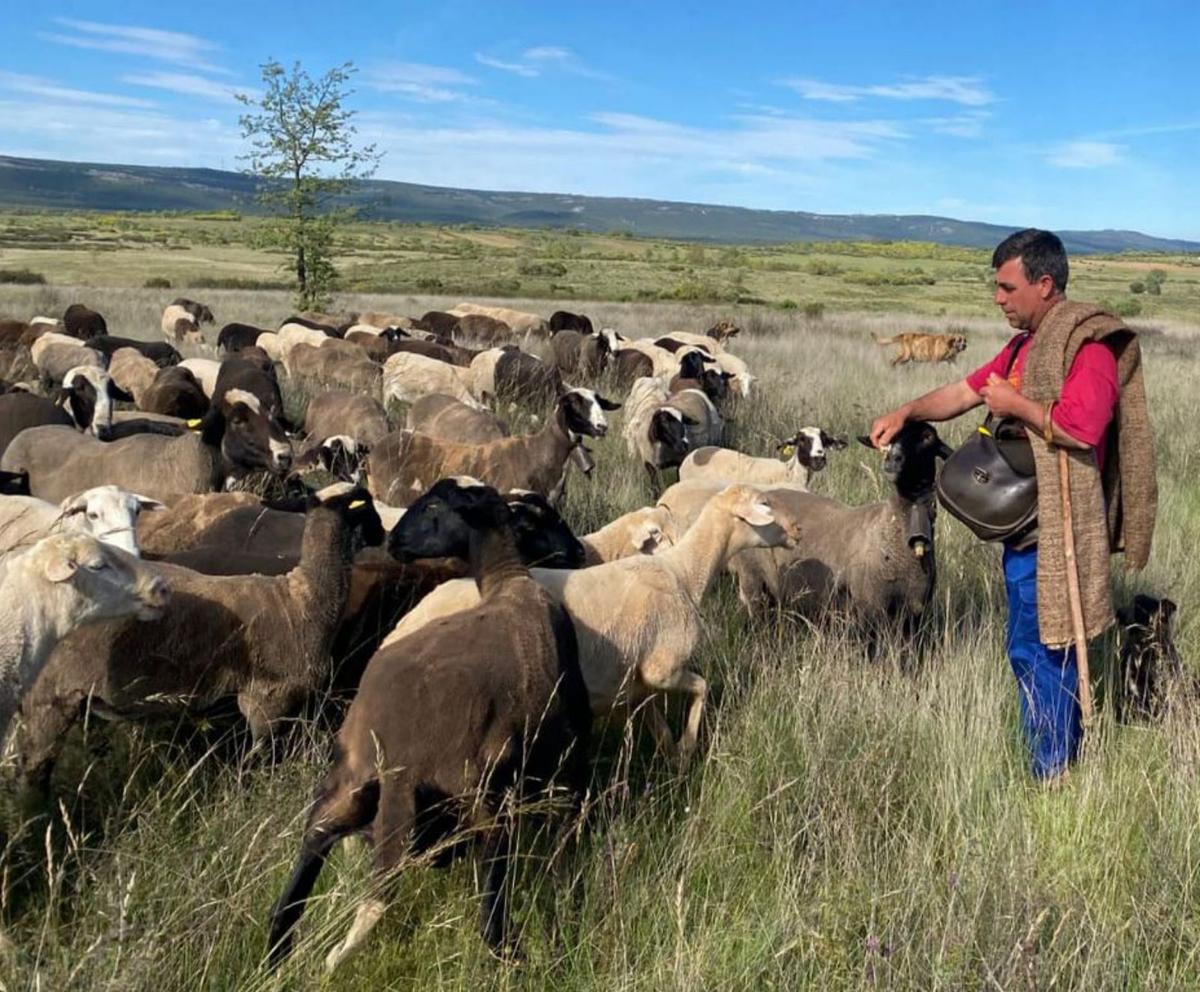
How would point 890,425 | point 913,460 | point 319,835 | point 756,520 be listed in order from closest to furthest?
point 319,835 → point 890,425 → point 756,520 → point 913,460


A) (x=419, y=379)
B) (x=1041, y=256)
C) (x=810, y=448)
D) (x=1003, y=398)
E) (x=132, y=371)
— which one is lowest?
(x=132, y=371)

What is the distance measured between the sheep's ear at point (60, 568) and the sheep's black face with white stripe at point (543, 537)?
8.17 feet

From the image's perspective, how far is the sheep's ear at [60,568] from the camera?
4125 mm

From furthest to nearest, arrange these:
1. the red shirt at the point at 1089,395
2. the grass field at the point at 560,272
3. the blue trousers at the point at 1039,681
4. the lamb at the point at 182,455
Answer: the grass field at the point at 560,272 < the lamb at the point at 182,455 < the blue trousers at the point at 1039,681 < the red shirt at the point at 1089,395

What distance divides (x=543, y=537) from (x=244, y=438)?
4020 mm

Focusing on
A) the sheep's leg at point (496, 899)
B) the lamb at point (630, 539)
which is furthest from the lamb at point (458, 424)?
the sheep's leg at point (496, 899)

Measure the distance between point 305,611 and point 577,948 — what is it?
95.5 inches

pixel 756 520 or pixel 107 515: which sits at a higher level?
pixel 756 520

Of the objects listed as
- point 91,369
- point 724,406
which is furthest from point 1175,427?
point 91,369

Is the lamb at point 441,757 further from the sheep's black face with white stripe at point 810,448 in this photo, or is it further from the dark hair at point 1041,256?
the sheep's black face with white stripe at point 810,448

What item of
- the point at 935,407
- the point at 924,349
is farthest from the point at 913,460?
the point at 924,349

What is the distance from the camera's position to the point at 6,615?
13.6 ft

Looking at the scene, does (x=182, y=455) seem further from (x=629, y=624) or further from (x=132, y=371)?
(x=132, y=371)

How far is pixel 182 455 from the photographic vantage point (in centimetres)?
938
